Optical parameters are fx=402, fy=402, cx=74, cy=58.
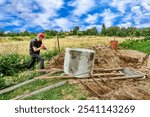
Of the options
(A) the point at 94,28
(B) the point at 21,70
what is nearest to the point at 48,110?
(B) the point at 21,70

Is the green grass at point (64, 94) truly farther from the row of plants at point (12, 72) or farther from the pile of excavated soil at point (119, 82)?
the row of plants at point (12, 72)

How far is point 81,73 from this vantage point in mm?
11719

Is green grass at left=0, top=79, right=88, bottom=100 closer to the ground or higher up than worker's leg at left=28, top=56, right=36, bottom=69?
closer to the ground

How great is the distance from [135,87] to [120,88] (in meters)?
0.39

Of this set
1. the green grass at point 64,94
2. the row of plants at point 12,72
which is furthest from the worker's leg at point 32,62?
the green grass at point 64,94

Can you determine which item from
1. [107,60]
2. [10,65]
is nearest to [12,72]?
[10,65]

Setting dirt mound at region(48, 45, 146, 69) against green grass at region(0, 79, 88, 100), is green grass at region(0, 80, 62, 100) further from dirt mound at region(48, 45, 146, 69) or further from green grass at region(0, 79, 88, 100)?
dirt mound at region(48, 45, 146, 69)

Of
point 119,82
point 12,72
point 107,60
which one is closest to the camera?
point 119,82

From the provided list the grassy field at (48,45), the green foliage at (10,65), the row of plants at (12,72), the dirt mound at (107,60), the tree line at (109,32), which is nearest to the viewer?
the row of plants at (12,72)

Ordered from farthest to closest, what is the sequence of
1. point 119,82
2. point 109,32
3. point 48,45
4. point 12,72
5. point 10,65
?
point 109,32
point 48,45
point 10,65
point 12,72
point 119,82

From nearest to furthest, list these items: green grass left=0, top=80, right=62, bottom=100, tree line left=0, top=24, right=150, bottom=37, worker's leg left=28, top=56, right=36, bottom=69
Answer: green grass left=0, top=80, right=62, bottom=100, worker's leg left=28, top=56, right=36, bottom=69, tree line left=0, top=24, right=150, bottom=37

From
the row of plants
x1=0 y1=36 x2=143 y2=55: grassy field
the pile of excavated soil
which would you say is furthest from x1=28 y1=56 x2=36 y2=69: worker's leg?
x1=0 y1=36 x2=143 y2=55: grassy field

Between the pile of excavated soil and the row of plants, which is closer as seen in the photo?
the pile of excavated soil

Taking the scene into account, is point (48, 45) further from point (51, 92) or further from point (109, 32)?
point (109, 32)
